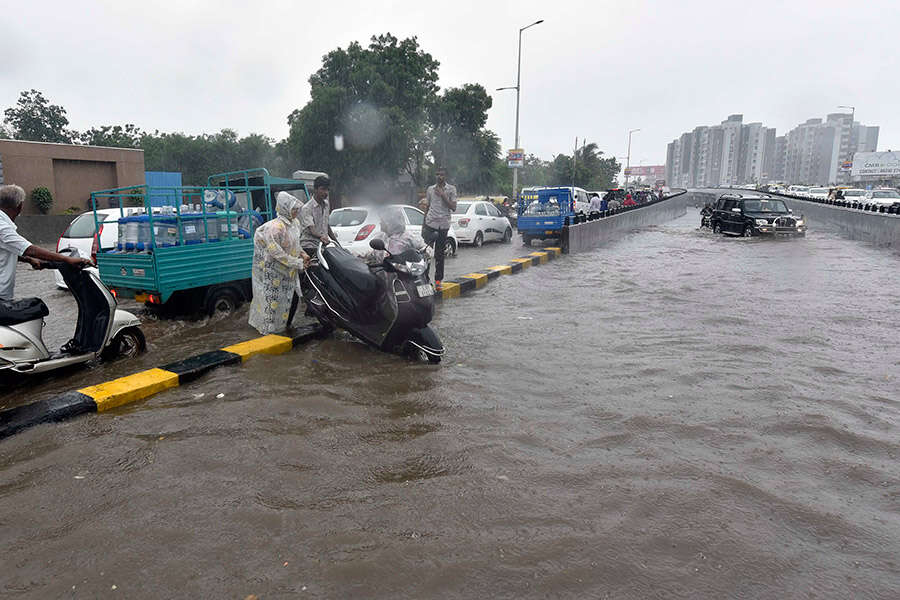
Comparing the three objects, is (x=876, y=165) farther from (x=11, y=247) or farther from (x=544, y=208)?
(x=11, y=247)

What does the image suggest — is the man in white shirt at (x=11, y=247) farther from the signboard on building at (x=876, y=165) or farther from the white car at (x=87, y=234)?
the signboard on building at (x=876, y=165)

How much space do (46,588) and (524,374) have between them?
3.65m

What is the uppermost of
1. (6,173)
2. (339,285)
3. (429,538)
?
(6,173)

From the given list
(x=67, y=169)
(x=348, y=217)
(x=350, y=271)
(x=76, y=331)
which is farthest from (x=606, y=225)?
(x=67, y=169)

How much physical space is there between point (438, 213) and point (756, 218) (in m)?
14.3

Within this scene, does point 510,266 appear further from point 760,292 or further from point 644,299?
point 760,292

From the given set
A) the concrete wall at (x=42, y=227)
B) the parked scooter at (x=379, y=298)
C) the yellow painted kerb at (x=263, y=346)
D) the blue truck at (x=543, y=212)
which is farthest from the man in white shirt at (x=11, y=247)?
the concrete wall at (x=42, y=227)

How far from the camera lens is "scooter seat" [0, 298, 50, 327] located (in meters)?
4.31

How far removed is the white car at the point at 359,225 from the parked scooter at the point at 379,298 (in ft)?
15.5

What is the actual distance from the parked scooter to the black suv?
17.1 meters

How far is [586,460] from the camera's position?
3457 mm

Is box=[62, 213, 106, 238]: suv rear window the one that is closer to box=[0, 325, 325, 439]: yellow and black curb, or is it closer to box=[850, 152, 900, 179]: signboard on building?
box=[0, 325, 325, 439]: yellow and black curb

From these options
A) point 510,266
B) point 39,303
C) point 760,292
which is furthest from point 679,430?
point 510,266

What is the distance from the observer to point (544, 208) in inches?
712
